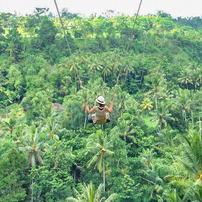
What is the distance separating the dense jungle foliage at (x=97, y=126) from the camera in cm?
1805

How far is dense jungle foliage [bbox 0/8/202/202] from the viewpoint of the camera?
59.2ft

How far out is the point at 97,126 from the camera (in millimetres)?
30641

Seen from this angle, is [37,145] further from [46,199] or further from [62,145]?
[46,199]

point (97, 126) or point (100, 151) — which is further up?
point (100, 151)

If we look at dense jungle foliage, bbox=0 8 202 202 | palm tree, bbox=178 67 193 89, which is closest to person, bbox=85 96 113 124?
dense jungle foliage, bbox=0 8 202 202

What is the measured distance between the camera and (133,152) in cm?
2731

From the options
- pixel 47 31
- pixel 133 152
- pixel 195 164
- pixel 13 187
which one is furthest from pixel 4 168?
pixel 47 31

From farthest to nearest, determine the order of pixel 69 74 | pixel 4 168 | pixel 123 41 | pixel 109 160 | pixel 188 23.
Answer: pixel 188 23 → pixel 123 41 → pixel 69 74 → pixel 109 160 → pixel 4 168

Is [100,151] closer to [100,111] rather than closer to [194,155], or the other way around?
[194,155]

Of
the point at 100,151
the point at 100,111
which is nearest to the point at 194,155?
the point at 100,111

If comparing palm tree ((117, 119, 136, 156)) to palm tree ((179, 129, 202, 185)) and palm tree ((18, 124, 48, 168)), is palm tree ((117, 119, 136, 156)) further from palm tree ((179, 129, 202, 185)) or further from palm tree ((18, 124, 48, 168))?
palm tree ((179, 129, 202, 185))

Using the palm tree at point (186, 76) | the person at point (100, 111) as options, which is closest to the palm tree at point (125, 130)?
the person at point (100, 111)

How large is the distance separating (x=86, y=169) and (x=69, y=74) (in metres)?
28.0

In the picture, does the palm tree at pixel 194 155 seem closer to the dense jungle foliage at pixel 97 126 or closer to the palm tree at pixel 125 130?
the dense jungle foliage at pixel 97 126
